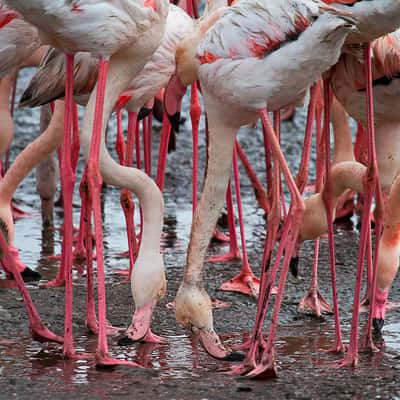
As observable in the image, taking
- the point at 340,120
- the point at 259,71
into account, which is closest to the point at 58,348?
the point at 259,71

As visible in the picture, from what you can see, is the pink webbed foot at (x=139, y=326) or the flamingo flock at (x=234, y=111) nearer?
the flamingo flock at (x=234, y=111)

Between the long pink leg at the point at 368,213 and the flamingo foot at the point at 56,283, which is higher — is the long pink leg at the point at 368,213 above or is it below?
above

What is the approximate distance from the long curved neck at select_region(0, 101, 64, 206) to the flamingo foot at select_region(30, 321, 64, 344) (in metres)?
1.43

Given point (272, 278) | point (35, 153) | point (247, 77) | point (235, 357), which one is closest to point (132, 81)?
point (35, 153)

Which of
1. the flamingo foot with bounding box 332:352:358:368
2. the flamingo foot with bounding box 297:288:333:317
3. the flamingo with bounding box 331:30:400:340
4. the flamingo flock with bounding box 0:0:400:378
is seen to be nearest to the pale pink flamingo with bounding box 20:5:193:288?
the flamingo flock with bounding box 0:0:400:378

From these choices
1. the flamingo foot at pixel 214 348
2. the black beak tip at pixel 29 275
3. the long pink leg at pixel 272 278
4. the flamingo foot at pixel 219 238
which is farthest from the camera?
the flamingo foot at pixel 219 238

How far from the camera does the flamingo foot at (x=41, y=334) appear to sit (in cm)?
513

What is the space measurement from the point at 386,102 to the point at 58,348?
6.75 ft

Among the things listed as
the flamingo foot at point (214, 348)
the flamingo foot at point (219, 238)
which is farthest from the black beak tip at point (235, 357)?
the flamingo foot at point (219, 238)

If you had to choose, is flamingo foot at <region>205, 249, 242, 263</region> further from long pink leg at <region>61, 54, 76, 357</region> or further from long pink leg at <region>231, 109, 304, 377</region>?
long pink leg at <region>231, 109, 304, 377</region>

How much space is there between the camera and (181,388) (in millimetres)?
4441

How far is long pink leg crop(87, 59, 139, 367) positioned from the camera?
15.4 feet

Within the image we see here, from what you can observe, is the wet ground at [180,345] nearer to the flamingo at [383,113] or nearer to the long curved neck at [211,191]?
the flamingo at [383,113]

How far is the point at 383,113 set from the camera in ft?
17.3
